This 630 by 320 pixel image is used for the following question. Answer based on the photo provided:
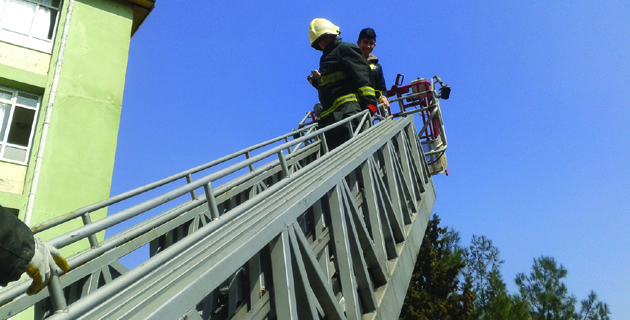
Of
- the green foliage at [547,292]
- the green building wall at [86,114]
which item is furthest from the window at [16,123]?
the green foliage at [547,292]

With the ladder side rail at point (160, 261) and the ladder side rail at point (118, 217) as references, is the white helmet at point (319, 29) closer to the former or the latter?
the ladder side rail at point (118, 217)

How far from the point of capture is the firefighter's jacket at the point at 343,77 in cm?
649

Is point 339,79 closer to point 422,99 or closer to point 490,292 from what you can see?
point 422,99

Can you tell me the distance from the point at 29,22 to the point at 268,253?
11.1 m

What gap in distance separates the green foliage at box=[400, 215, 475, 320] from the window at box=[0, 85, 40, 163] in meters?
17.8

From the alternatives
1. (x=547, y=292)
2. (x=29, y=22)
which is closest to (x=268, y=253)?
(x=29, y=22)

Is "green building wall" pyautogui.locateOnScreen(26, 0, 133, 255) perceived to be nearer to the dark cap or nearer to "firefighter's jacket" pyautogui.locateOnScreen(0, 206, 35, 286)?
the dark cap

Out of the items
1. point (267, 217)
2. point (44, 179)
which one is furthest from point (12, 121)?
point (267, 217)

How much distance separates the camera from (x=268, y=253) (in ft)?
10.1

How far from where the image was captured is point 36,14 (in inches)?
471

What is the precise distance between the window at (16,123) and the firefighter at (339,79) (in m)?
7.17

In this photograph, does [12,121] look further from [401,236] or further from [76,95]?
[401,236]

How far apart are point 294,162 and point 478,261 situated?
106ft

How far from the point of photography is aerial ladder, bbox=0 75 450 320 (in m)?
2.25
